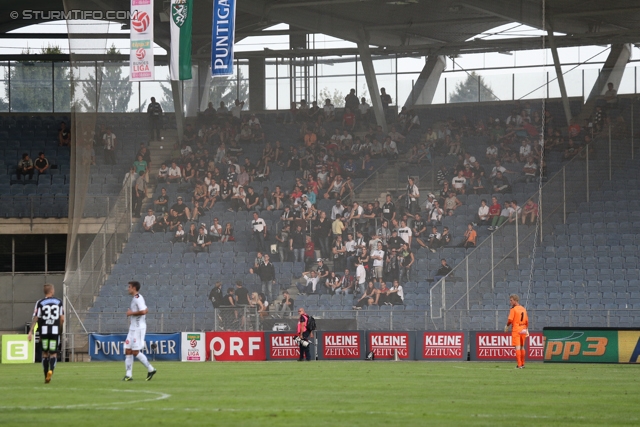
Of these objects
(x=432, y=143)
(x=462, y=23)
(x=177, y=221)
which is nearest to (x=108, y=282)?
(x=177, y=221)

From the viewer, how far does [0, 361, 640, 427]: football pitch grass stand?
11.8 m

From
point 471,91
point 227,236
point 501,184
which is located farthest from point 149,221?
point 471,91

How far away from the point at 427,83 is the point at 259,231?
27.3ft

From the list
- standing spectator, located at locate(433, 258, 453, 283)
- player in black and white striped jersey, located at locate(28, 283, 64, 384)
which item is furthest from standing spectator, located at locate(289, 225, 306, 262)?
player in black and white striped jersey, located at locate(28, 283, 64, 384)

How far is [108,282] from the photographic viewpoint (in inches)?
1305

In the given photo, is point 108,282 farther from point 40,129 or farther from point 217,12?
point 40,129

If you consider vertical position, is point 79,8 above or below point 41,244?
above

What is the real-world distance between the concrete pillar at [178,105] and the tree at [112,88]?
1922 millimetres

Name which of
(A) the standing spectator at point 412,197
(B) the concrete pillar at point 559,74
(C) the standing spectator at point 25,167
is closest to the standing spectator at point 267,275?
(A) the standing spectator at point 412,197

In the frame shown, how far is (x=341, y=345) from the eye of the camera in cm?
3019

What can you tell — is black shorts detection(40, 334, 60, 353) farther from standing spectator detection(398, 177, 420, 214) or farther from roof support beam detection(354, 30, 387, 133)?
roof support beam detection(354, 30, 387, 133)

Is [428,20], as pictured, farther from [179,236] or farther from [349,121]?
[179,236]

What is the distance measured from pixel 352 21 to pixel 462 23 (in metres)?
3.97

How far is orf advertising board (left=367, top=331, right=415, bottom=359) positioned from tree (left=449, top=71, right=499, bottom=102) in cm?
967
